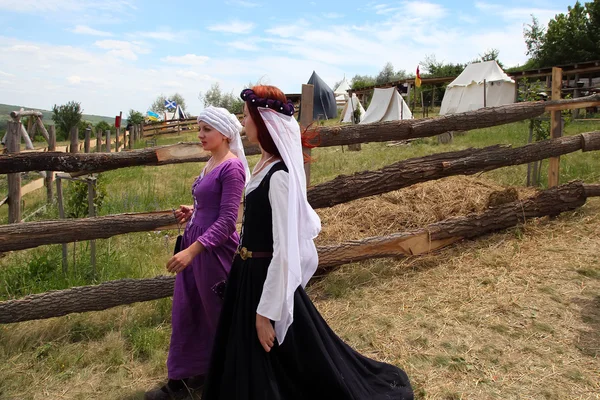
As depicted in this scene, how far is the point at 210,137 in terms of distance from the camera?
260cm

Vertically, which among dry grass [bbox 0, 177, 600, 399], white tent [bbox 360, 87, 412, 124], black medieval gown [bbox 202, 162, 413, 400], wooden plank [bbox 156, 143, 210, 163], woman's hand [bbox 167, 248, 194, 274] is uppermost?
white tent [bbox 360, 87, 412, 124]

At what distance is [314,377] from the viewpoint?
2197mm

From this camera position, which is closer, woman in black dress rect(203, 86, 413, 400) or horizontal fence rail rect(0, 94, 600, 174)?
woman in black dress rect(203, 86, 413, 400)

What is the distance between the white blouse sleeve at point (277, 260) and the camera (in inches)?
77.7

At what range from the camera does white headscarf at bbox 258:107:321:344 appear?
198 cm

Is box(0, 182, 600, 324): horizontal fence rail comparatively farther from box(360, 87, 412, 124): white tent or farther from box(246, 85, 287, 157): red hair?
box(360, 87, 412, 124): white tent

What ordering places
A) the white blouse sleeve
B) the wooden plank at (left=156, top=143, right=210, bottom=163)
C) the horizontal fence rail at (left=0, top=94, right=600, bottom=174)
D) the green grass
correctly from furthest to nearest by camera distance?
the green grass < the wooden plank at (left=156, top=143, right=210, bottom=163) < the horizontal fence rail at (left=0, top=94, right=600, bottom=174) < the white blouse sleeve

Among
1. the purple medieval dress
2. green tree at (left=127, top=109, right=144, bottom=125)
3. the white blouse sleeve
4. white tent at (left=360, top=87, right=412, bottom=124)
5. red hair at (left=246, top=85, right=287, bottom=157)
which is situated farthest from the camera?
green tree at (left=127, top=109, right=144, bottom=125)

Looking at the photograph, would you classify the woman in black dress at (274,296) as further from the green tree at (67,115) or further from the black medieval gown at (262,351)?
the green tree at (67,115)

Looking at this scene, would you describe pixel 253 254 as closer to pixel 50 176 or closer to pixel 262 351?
Result: pixel 262 351

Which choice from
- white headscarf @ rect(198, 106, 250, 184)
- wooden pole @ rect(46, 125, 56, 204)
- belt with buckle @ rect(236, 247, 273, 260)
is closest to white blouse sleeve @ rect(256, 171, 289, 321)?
belt with buckle @ rect(236, 247, 273, 260)

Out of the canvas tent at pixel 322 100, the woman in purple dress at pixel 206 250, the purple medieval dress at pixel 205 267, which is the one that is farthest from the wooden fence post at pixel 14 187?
the canvas tent at pixel 322 100

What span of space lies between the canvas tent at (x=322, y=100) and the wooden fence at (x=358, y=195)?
71.5 ft

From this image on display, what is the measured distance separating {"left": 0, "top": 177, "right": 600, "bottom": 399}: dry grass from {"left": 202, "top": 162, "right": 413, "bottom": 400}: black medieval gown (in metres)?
0.83
